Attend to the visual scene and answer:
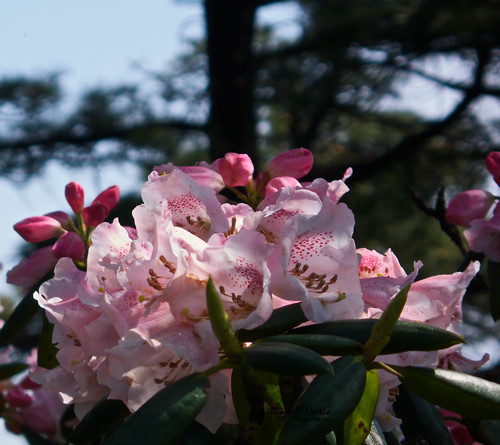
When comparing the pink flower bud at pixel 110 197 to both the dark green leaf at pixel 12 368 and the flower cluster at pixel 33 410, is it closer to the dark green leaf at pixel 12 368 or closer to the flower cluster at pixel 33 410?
the dark green leaf at pixel 12 368

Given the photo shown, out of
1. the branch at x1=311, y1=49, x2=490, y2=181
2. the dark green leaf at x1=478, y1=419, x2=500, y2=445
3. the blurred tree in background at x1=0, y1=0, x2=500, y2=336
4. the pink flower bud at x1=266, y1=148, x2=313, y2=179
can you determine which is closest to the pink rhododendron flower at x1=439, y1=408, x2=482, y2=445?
the dark green leaf at x1=478, y1=419, x2=500, y2=445

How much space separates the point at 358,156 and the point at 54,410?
8.67 ft

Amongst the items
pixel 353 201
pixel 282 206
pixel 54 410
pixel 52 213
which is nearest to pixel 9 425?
pixel 54 410

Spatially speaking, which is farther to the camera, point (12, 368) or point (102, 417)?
point (12, 368)

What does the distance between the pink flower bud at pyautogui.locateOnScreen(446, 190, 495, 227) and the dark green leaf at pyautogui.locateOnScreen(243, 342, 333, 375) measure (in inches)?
21.1

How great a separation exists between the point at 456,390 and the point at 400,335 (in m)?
0.07

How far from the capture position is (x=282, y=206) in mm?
572

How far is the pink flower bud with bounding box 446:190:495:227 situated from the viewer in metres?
0.93

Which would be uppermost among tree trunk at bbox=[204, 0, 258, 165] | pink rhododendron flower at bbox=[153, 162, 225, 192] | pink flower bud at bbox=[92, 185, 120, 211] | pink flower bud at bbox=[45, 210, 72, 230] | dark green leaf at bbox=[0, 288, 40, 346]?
pink rhododendron flower at bbox=[153, 162, 225, 192]

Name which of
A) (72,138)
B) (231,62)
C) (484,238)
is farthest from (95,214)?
(72,138)

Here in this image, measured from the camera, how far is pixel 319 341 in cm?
49

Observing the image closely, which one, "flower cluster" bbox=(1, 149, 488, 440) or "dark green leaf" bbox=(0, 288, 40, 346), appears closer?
"flower cluster" bbox=(1, 149, 488, 440)

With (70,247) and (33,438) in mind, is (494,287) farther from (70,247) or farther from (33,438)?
(33,438)

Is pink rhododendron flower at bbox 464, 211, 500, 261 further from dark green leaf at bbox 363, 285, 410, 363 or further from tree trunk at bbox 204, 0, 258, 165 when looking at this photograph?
tree trunk at bbox 204, 0, 258, 165
